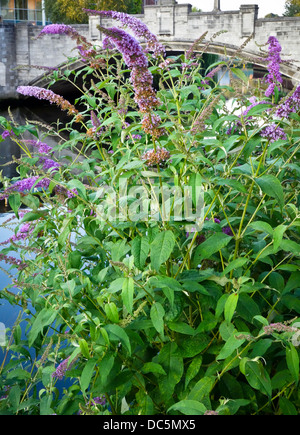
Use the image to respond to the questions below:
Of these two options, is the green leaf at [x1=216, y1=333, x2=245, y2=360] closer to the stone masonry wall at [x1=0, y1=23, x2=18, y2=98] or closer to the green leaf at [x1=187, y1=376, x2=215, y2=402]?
the green leaf at [x1=187, y1=376, x2=215, y2=402]

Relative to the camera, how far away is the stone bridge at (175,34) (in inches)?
→ 457

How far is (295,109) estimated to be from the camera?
124 cm

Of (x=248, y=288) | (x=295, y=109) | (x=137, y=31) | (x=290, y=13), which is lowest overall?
(x=248, y=288)

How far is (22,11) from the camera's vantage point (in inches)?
795

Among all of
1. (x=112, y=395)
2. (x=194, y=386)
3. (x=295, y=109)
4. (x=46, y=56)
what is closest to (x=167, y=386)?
(x=194, y=386)

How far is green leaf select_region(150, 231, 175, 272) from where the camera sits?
101 cm

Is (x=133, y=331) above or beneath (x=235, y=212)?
beneath

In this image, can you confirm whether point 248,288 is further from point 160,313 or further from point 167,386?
point 167,386

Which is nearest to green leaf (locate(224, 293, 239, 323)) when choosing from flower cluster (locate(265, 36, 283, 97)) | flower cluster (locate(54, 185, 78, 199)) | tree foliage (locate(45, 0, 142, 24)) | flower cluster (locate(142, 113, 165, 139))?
flower cluster (locate(142, 113, 165, 139))

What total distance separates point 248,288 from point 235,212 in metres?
0.32

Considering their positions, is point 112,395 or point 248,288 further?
point 112,395

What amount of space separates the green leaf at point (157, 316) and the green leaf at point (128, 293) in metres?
0.07
